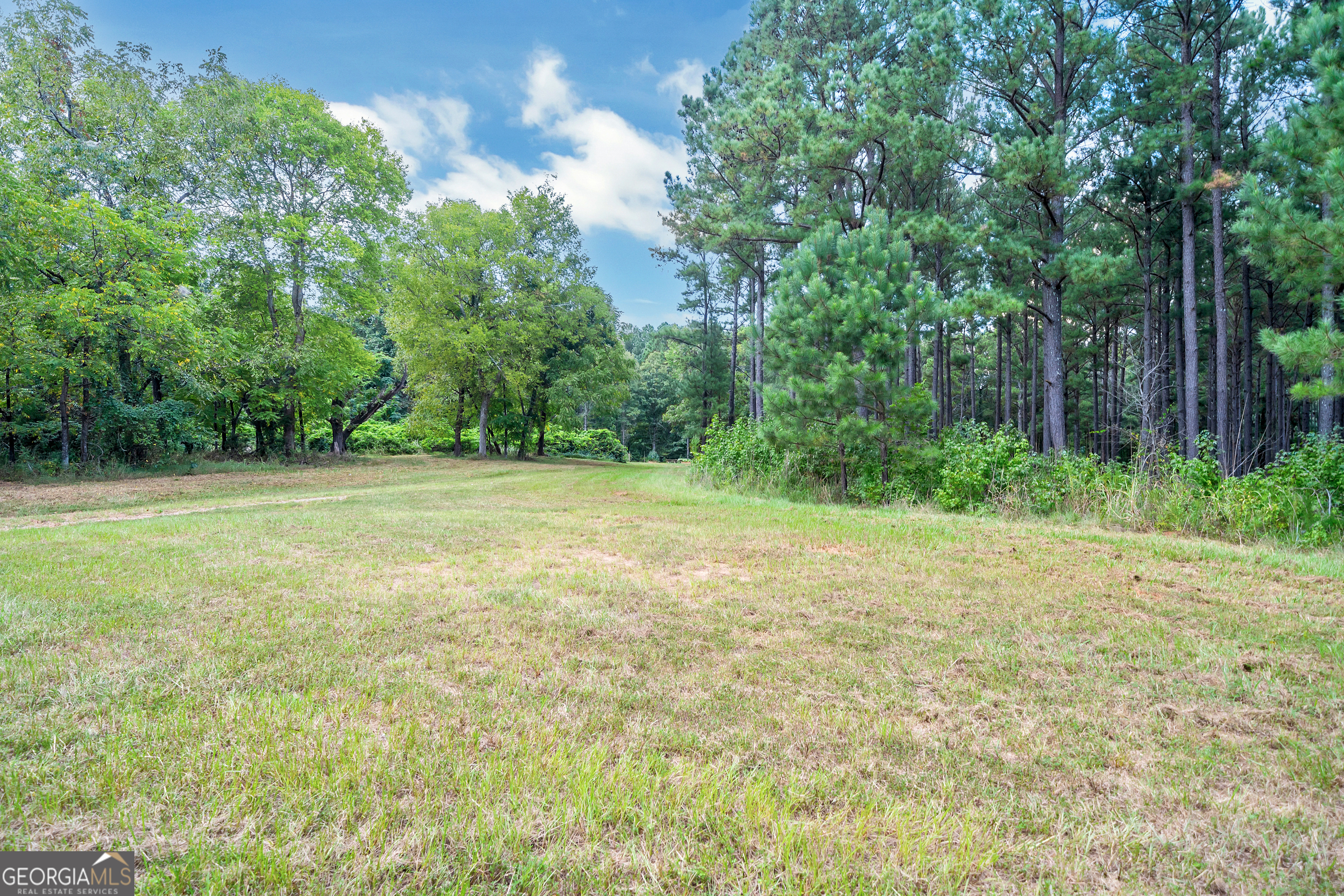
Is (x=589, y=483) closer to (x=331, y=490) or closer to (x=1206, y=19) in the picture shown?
(x=331, y=490)

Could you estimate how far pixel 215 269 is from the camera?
16.9 m

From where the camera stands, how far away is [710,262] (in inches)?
1137

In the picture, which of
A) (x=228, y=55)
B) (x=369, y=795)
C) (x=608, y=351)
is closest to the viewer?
(x=369, y=795)

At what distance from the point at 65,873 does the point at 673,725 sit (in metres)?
1.69

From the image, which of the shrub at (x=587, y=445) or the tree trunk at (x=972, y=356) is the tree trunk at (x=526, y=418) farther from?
the tree trunk at (x=972, y=356)

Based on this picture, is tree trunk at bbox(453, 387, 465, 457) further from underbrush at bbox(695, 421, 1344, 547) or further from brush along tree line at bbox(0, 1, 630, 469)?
underbrush at bbox(695, 421, 1344, 547)

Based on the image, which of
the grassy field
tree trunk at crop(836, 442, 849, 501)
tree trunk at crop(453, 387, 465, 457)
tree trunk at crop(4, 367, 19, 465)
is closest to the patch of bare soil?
the grassy field

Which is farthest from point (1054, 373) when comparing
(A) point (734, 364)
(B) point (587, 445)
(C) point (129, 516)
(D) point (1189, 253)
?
(B) point (587, 445)

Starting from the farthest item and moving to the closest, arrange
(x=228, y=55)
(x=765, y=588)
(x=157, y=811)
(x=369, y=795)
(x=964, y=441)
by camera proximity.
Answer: (x=228, y=55) → (x=964, y=441) → (x=765, y=588) → (x=369, y=795) → (x=157, y=811)

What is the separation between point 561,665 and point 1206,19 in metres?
17.7

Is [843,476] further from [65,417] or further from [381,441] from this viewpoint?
[381,441]

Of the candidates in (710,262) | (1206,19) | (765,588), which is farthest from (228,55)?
(1206,19)

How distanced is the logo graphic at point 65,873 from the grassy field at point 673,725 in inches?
1.9

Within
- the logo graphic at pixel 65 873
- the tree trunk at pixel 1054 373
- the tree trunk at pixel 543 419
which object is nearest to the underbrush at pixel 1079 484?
the tree trunk at pixel 1054 373
